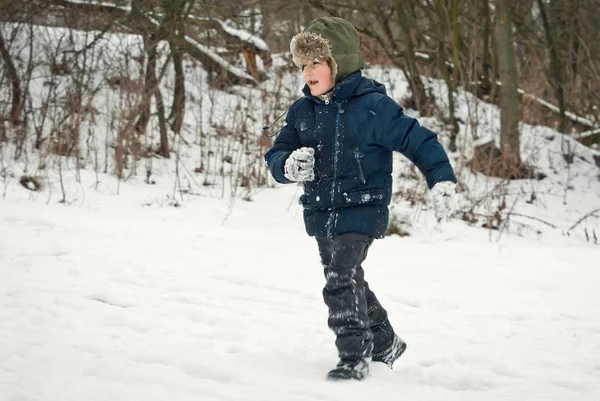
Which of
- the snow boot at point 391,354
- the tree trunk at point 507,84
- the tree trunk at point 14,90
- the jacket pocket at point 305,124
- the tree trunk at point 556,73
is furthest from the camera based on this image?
the tree trunk at point 556,73

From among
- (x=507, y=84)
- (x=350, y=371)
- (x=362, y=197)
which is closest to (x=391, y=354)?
(x=350, y=371)

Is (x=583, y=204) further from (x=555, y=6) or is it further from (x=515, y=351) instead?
(x=515, y=351)

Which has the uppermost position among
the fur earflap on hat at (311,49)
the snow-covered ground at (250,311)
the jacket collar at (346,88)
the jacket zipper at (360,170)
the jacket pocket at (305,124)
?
the fur earflap on hat at (311,49)

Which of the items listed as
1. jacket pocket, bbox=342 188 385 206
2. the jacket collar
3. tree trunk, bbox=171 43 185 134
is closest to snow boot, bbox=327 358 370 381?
jacket pocket, bbox=342 188 385 206

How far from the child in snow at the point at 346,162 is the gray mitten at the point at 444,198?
0.13m

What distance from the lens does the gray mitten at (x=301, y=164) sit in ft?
8.57

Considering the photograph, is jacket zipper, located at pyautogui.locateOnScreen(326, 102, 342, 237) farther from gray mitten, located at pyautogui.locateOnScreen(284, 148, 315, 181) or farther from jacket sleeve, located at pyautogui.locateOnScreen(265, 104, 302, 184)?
jacket sleeve, located at pyautogui.locateOnScreen(265, 104, 302, 184)

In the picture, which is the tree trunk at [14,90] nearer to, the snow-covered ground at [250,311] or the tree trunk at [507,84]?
the snow-covered ground at [250,311]

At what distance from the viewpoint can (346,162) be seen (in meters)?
2.66

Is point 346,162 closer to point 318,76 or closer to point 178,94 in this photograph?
point 318,76

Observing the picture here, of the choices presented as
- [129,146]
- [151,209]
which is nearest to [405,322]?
[151,209]

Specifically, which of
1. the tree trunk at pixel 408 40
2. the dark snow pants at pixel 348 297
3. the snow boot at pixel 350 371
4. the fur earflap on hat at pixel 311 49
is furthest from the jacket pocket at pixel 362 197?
the tree trunk at pixel 408 40

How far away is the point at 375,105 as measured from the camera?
2639 mm

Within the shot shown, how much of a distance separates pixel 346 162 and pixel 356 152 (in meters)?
0.06
